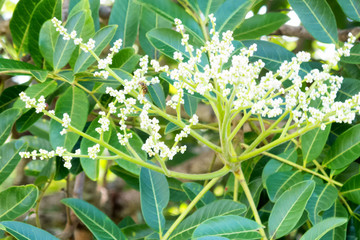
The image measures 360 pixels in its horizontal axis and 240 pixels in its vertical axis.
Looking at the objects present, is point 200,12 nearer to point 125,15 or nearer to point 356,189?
point 125,15

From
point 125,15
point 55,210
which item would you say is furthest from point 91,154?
point 55,210

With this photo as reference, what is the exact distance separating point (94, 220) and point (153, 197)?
0.13 m

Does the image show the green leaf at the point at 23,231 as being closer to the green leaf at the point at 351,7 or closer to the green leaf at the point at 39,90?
the green leaf at the point at 39,90

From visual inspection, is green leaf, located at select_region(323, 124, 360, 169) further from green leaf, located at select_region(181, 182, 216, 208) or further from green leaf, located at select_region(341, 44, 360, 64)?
green leaf, located at select_region(181, 182, 216, 208)

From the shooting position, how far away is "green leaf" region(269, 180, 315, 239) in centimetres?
92

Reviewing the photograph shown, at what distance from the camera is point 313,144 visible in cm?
111

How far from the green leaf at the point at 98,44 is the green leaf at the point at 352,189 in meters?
0.58

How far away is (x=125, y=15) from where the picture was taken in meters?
1.22

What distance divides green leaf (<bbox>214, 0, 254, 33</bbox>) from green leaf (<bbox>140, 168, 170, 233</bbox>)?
34 cm

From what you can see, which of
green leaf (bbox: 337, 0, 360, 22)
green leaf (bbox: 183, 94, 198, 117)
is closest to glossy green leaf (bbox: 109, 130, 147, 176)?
green leaf (bbox: 183, 94, 198, 117)

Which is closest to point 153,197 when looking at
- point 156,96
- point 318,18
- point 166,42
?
point 156,96

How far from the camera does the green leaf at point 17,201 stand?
983 mm

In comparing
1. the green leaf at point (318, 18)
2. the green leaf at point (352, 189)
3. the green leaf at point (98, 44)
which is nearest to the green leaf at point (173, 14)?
the green leaf at point (98, 44)

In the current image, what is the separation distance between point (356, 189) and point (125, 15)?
0.66 m
